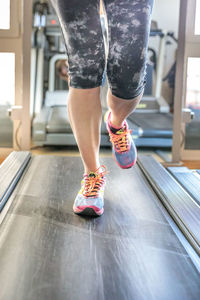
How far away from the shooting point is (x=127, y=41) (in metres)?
1.01

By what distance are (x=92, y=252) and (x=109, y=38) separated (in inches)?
24.7

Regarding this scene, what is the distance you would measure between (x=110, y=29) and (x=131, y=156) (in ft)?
1.67

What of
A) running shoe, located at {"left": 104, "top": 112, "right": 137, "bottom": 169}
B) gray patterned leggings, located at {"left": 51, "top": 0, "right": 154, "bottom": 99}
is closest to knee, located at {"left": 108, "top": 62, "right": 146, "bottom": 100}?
gray patterned leggings, located at {"left": 51, "top": 0, "right": 154, "bottom": 99}

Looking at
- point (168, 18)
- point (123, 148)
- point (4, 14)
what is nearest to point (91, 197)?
point (123, 148)

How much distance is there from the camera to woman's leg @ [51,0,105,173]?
1.00 meters

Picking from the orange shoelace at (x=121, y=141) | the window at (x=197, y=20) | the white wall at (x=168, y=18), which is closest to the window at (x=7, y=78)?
the window at (x=197, y=20)

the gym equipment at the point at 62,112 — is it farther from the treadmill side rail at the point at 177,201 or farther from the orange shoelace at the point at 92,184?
the orange shoelace at the point at 92,184

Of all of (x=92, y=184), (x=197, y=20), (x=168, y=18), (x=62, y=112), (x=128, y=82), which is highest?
(x=168, y=18)

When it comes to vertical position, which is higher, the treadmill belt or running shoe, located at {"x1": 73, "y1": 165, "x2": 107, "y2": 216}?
running shoe, located at {"x1": 73, "y1": 165, "x2": 107, "y2": 216}

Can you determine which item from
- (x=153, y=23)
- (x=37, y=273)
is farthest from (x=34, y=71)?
(x=37, y=273)

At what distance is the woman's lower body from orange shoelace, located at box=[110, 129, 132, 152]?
134 millimetres

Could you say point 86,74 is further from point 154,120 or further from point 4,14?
point 154,120

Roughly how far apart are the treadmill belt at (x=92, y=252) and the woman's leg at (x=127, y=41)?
1.49ft

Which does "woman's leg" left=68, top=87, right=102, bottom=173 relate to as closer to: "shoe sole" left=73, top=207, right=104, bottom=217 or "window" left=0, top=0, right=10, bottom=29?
"shoe sole" left=73, top=207, right=104, bottom=217
